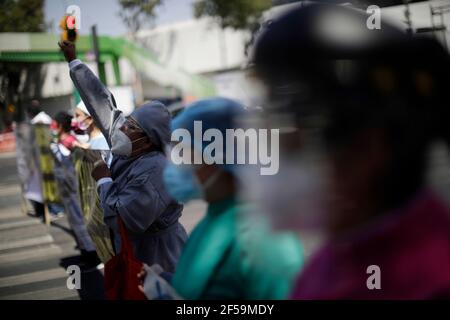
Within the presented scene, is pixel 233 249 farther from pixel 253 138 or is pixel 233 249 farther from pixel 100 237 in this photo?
pixel 100 237

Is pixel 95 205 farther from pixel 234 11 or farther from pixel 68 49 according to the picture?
pixel 234 11

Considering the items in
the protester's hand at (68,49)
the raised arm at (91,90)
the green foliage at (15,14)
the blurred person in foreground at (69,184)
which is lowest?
the blurred person in foreground at (69,184)

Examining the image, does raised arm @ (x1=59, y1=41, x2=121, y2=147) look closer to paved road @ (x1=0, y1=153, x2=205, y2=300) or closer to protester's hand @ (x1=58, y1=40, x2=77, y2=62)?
protester's hand @ (x1=58, y1=40, x2=77, y2=62)

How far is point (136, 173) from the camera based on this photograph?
8.01 feet

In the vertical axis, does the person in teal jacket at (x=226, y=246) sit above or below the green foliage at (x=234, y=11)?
below

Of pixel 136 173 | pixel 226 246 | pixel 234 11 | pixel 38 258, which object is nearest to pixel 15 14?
pixel 136 173

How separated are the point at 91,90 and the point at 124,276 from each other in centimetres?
83

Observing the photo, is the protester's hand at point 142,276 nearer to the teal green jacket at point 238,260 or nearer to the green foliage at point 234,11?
the teal green jacket at point 238,260

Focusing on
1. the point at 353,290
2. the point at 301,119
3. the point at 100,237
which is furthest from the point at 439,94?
the point at 100,237

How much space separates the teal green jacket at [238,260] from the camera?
55.1 inches

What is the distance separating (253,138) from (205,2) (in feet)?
2.11

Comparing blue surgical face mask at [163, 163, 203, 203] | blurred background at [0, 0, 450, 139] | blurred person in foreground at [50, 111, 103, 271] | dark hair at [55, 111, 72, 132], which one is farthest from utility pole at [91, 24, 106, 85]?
dark hair at [55, 111, 72, 132]

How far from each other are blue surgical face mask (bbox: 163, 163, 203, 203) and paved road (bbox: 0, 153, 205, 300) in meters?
0.76

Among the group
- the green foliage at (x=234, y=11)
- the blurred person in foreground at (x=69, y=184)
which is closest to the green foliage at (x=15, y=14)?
the green foliage at (x=234, y=11)
